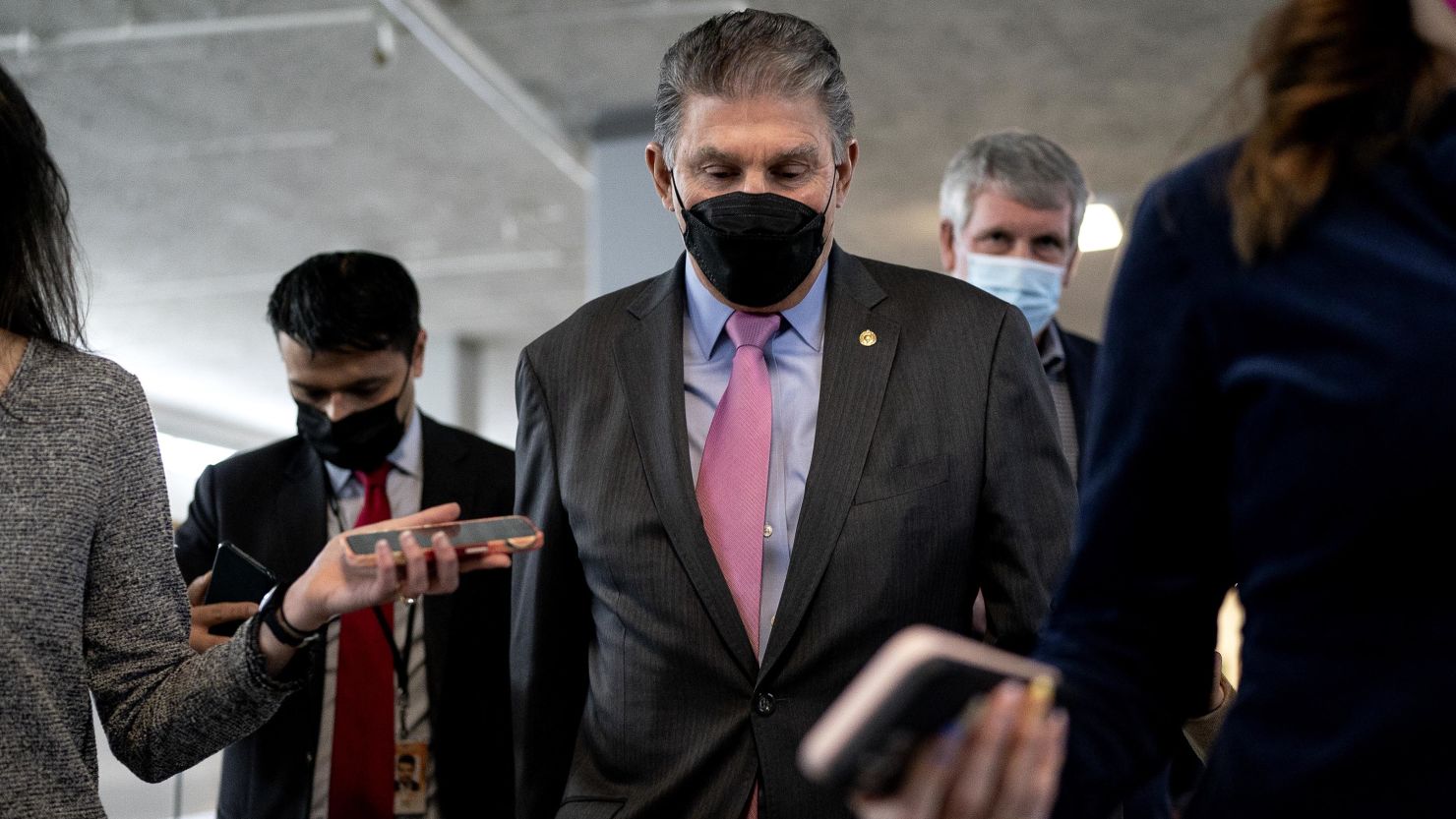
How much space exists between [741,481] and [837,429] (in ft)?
0.45

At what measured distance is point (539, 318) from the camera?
12.5 meters

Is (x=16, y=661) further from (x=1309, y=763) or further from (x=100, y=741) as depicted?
(x=100, y=741)

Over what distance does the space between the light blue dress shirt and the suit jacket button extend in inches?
2.1

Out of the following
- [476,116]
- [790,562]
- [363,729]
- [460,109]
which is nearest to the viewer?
[790,562]

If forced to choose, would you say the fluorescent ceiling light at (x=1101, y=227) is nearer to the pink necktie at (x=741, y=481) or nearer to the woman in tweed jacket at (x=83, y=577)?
the pink necktie at (x=741, y=481)

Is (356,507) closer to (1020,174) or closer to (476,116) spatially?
(1020,174)

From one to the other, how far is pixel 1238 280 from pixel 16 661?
1275 millimetres

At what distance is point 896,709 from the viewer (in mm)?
824

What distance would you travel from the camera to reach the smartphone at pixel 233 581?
238 cm

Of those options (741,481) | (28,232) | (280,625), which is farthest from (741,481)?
(28,232)

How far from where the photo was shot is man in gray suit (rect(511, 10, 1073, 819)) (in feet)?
5.74

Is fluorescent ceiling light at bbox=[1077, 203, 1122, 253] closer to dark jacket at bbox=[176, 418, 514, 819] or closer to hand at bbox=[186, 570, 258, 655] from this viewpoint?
dark jacket at bbox=[176, 418, 514, 819]

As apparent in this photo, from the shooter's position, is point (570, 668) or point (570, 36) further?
point (570, 36)

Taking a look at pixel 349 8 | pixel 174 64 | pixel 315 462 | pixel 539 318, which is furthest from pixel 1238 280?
pixel 539 318
